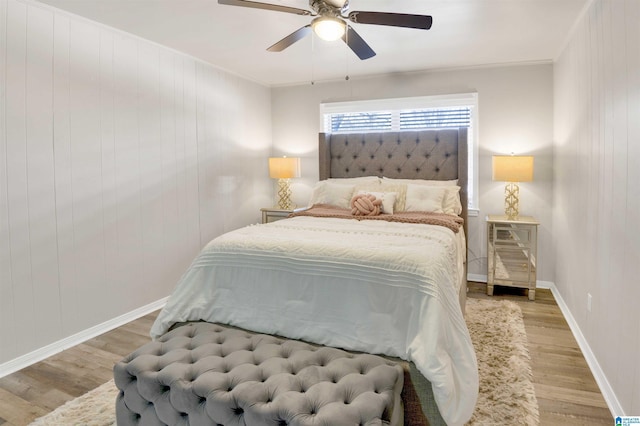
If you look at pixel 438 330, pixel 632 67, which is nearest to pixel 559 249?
pixel 632 67

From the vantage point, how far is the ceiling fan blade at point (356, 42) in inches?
93.0

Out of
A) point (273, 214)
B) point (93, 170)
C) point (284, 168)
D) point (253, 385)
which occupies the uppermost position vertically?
point (284, 168)

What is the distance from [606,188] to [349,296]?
1640mm

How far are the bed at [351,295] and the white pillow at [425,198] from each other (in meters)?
0.69

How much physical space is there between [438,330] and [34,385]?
2.40 metres

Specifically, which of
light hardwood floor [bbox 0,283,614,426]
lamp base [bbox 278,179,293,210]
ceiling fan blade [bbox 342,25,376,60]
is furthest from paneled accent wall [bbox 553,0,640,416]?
lamp base [bbox 278,179,293,210]

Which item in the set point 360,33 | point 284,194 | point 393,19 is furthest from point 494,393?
point 284,194

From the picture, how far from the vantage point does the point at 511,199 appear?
4.05 m

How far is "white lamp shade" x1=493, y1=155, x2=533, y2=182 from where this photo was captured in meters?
3.69

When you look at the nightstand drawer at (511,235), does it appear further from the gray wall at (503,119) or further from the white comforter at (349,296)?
the white comforter at (349,296)

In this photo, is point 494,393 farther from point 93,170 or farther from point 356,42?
point 93,170

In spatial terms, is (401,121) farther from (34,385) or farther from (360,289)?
(34,385)

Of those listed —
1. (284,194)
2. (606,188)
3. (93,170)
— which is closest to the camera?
(606,188)

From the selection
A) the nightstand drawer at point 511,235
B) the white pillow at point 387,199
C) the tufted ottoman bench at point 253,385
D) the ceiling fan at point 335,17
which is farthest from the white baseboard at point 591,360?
the ceiling fan at point 335,17
